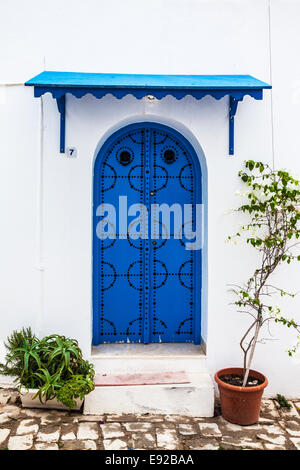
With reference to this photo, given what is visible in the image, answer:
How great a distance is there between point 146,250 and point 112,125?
1673 mm

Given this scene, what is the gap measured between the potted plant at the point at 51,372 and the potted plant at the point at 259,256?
5.16 feet

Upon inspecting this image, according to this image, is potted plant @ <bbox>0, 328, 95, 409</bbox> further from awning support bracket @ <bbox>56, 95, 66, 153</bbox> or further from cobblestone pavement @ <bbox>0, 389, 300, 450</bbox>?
awning support bracket @ <bbox>56, 95, 66, 153</bbox>

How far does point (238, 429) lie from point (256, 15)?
4.97 metres

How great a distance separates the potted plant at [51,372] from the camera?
4387 millimetres

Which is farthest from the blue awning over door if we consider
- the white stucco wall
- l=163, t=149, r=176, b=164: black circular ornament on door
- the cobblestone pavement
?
the cobblestone pavement

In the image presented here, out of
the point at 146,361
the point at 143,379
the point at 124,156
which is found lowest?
the point at 143,379

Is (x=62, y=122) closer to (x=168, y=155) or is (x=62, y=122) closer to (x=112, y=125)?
(x=112, y=125)

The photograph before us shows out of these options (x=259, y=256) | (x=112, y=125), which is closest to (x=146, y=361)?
(x=259, y=256)

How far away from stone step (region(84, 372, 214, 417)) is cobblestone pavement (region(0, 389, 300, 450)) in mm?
78

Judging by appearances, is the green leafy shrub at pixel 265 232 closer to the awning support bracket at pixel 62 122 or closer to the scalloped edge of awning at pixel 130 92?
the scalloped edge of awning at pixel 130 92

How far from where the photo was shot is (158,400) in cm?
465

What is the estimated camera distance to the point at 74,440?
159 inches
